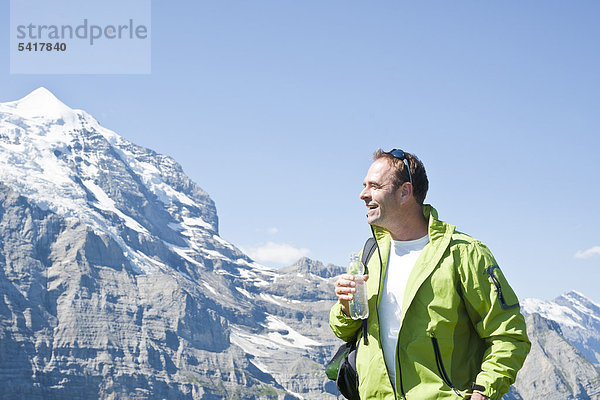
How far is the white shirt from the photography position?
6.12 m

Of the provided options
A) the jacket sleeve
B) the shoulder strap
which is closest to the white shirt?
the shoulder strap

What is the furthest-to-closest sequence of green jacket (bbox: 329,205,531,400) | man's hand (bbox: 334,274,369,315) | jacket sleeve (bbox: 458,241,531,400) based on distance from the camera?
man's hand (bbox: 334,274,369,315) < green jacket (bbox: 329,205,531,400) < jacket sleeve (bbox: 458,241,531,400)

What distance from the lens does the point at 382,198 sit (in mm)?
6367

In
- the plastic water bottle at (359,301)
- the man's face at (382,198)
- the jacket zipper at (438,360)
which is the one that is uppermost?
the man's face at (382,198)

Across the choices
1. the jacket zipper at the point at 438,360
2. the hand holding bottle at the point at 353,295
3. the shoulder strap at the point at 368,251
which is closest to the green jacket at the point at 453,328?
the jacket zipper at the point at 438,360

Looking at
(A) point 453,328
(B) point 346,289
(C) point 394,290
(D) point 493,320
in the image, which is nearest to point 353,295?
(B) point 346,289

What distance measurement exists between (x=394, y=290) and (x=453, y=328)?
668mm

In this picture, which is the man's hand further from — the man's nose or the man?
the man's nose

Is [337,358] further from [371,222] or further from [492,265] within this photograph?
[492,265]

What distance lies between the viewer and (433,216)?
20.8ft

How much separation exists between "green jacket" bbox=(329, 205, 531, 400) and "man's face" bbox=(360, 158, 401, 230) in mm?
483

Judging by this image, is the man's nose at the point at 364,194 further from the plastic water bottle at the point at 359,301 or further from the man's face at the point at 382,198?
the plastic water bottle at the point at 359,301

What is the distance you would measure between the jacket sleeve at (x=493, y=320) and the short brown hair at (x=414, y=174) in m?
0.81

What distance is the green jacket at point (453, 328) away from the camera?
225 inches
